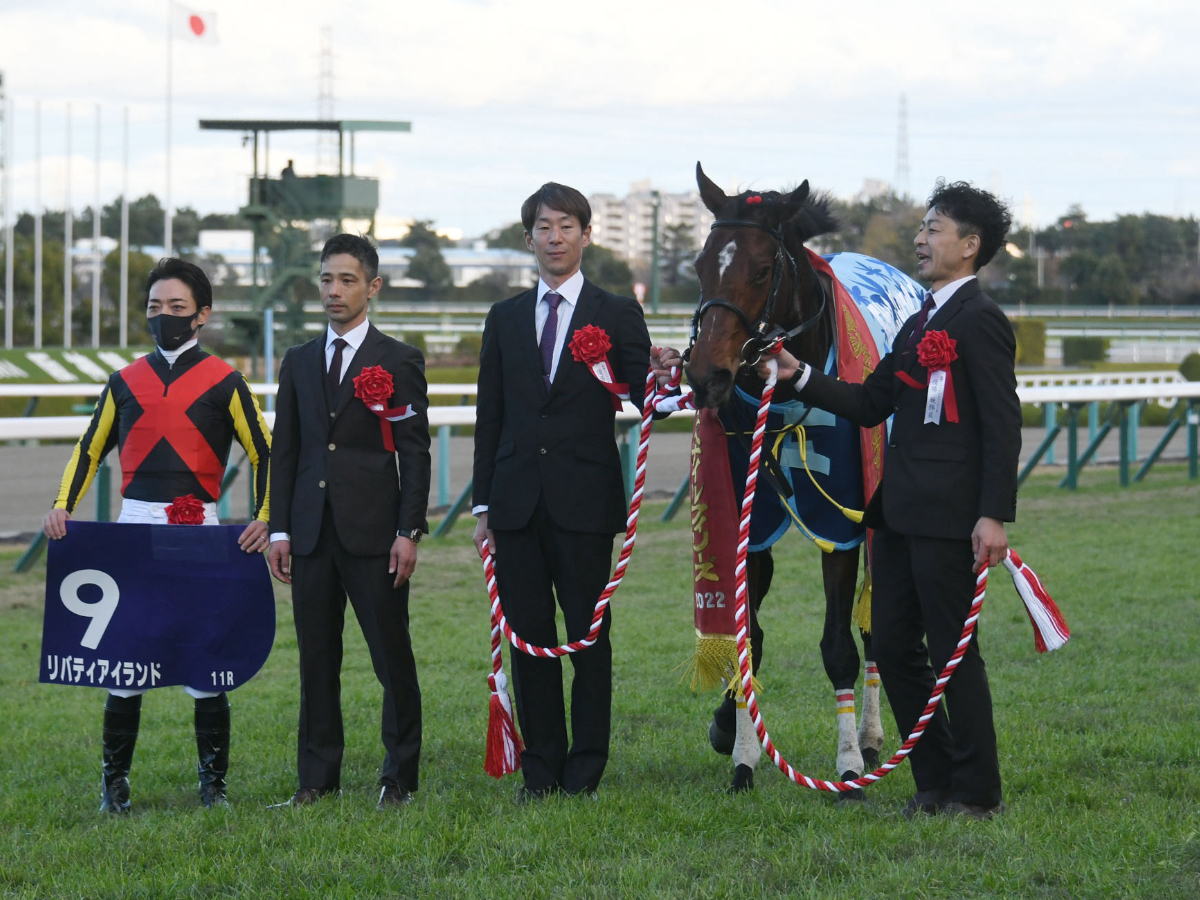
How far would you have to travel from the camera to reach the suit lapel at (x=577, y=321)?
3975mm

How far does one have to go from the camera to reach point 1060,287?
51.4m

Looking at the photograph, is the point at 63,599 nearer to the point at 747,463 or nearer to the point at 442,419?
the point at 747,463

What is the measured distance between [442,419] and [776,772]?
5933mm

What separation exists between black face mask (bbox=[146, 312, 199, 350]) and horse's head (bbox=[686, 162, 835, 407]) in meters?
1.59

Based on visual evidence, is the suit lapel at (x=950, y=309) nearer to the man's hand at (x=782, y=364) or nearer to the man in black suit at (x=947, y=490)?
the man in black suit at (x=947, y=490)

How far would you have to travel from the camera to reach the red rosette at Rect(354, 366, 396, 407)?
3.93 m

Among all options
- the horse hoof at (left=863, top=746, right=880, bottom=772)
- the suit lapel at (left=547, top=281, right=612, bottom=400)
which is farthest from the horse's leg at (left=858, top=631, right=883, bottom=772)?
the suit lapel at (left=547, top=281, right=612, bottom=400)

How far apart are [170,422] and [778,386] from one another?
1843 mm

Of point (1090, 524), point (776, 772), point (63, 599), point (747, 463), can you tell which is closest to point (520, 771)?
point (776, 772)

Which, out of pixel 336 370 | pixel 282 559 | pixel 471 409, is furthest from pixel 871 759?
pixel 471 409

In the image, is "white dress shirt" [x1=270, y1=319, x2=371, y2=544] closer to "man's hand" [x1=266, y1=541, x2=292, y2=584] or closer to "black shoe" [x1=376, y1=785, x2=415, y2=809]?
"man's hand" [x1=266, y1=541, x2=292, y2=584]

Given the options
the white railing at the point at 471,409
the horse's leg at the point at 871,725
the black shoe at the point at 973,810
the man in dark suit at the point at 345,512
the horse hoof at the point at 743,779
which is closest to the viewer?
the black shoe at the point at 973,810

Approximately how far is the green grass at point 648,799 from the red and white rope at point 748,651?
0.12 m

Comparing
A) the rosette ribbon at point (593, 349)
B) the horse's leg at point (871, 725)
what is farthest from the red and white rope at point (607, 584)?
the horse's leg at point (871, 725)
